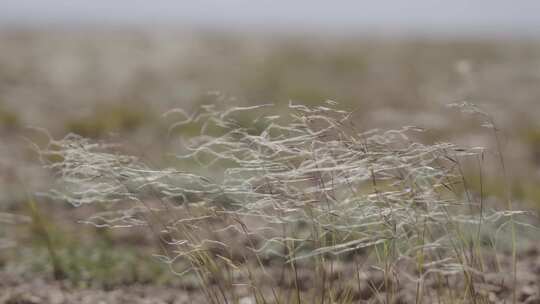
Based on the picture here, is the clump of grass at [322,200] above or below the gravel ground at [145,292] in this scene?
above

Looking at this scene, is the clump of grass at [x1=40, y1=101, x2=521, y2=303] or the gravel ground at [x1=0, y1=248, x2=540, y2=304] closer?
the clump of grass at [x1=40, y1=101, x2=521, y2=303]

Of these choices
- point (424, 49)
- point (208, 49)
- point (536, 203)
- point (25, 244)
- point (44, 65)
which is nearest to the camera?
point (25, 244)

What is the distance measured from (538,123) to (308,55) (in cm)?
984

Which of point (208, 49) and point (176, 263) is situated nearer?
point (176, 263)

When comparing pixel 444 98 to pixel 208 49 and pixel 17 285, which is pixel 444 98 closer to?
pixel 17 285

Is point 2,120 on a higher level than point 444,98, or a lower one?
higher

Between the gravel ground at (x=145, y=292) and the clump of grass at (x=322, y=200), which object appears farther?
the gravel ground at (x=145, y=292)

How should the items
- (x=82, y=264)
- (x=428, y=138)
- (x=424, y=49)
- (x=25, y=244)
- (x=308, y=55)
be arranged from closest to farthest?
(x=82, y=264)
(x=25, y=244)
(x=428, y=138)
(x=308, y=55)
(x=424, y=49)

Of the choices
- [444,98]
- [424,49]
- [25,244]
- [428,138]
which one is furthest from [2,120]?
[424,49]

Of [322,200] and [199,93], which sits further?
[199,93]

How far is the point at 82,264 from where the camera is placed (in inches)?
128

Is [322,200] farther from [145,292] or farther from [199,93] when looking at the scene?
[199,93]

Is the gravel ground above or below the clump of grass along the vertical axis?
below

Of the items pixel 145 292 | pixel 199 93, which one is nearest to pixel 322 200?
pixel 145 292
